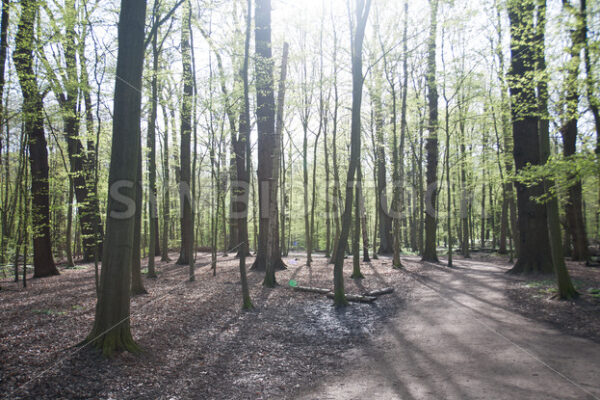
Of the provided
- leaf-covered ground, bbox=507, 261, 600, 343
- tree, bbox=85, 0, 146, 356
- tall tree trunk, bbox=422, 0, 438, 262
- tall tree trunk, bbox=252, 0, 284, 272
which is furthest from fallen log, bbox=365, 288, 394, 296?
tall tree trunk, bbox=422, 0, 438, 262

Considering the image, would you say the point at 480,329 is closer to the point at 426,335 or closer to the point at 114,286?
the point at 426,335

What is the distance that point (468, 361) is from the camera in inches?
189

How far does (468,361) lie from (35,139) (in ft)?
45.8

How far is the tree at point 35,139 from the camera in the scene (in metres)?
9.34

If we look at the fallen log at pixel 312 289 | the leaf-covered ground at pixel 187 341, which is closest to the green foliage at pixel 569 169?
the leaf-covered ground at pixel 187 341

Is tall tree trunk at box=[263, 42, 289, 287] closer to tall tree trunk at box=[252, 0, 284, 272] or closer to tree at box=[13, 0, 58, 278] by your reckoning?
tall tree trunk at box=[252, 0, 284, 272]

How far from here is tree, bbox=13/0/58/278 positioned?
934 cm

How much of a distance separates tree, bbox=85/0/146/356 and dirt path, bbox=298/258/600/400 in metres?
3.06

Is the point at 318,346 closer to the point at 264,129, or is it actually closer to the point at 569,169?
the point at 569,169

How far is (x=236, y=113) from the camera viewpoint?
1162 cm

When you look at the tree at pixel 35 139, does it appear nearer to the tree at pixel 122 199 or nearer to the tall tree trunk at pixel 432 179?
the tree at pixel 122 199

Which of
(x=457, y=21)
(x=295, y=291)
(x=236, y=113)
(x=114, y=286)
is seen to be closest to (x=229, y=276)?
(x=295, y=291)

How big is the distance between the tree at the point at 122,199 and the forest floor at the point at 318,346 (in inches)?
15.4

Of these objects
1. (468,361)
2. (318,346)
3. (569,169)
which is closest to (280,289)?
(318,346)
